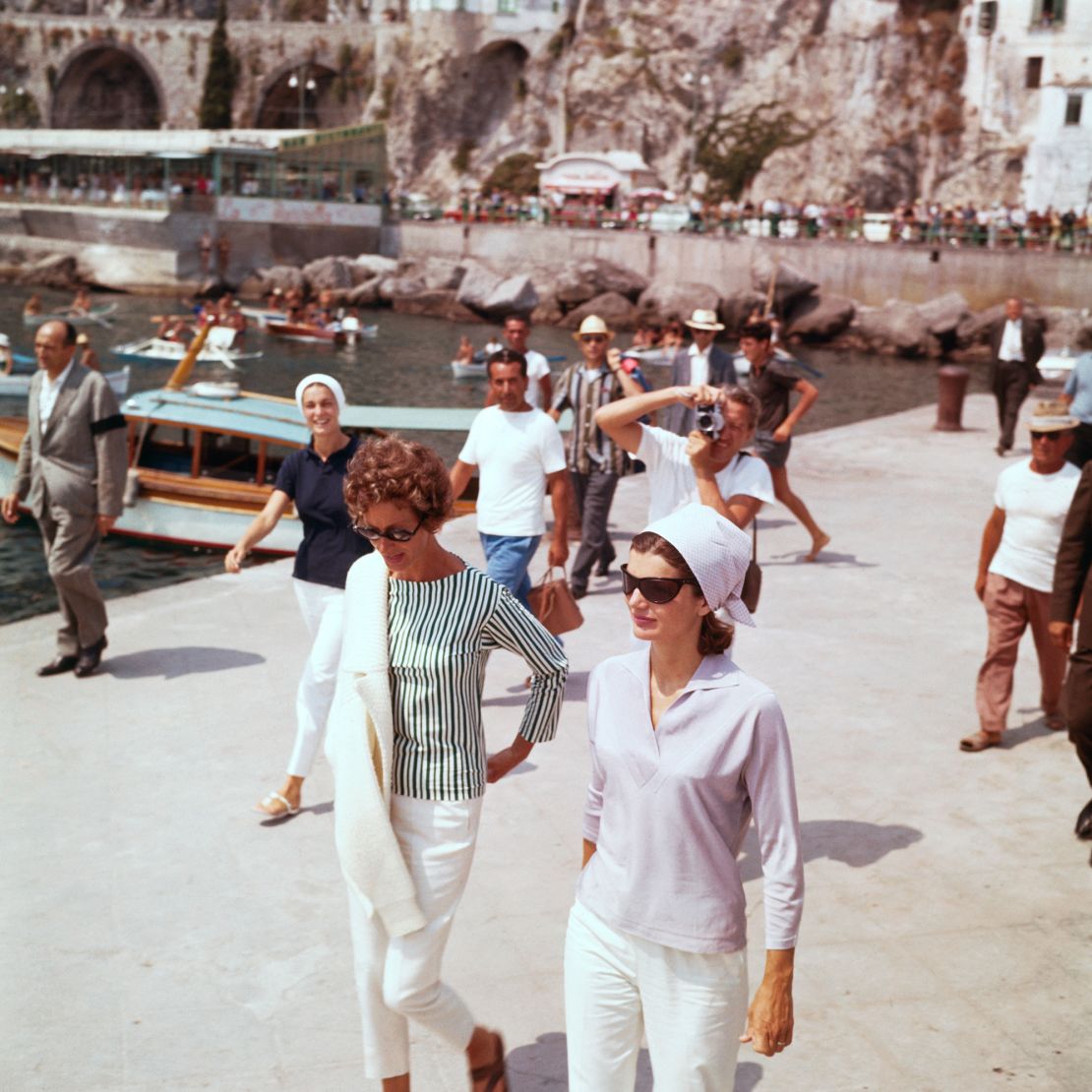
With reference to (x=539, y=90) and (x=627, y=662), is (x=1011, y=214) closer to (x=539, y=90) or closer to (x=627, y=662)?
(x=539, y=90)

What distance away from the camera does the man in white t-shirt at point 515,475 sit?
23.6ft

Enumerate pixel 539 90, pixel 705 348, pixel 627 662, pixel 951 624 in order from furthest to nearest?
pixel 539 90 → pixel 705 348 → pixel 951 624 → pixel 627 662

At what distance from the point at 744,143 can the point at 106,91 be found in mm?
40151

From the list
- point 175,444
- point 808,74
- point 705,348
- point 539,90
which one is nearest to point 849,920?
point 705,348

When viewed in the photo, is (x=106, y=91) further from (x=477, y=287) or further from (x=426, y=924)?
(x=426, y=924)

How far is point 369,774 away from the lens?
3602mm

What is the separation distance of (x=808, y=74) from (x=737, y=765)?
63.0 metres

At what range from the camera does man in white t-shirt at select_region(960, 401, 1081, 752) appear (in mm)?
6859

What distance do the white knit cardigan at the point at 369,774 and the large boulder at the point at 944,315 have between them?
40.8 m

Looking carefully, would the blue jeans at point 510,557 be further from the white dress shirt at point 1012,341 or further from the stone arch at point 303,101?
the stone arch at point 303,101

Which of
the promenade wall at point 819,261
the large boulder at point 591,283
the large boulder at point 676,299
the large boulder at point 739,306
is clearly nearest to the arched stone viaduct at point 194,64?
the promenade wall at point 819,261

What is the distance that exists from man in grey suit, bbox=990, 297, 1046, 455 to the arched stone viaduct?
63.2 meters

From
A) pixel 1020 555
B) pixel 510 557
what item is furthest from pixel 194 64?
pixel 1020 555

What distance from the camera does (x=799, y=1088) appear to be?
4.20 meters
